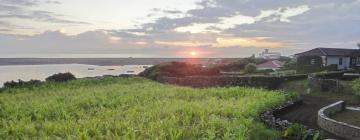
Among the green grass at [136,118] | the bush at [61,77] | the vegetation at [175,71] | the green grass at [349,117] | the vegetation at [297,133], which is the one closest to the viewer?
the vegetation at [297,133]

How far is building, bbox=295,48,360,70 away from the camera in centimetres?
4591

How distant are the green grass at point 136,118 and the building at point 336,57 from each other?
26.3 meters

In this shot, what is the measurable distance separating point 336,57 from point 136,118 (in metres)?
37.7

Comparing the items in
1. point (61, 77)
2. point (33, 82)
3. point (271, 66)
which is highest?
point (271, 66)

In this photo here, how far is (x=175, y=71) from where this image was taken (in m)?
40.2

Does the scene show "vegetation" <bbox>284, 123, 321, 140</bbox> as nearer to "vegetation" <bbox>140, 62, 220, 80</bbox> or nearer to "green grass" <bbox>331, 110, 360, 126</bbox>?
"green grass" <bbox>331, 110, 360, 126</bbox>

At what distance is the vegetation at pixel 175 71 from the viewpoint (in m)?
39.3

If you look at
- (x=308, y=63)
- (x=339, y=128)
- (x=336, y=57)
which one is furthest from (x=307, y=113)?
(x=308, y=63)

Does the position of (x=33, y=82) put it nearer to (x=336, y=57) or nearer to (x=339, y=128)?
(x=339, y=128)

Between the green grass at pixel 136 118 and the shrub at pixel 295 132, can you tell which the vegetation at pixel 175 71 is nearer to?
the green grass at pixel 136 118

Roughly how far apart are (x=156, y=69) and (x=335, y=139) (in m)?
29.5

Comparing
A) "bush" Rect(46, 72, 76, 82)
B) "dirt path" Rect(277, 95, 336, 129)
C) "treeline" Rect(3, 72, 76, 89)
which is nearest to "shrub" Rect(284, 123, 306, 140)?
"dirt path" Rect(277, 95, 336, 129)

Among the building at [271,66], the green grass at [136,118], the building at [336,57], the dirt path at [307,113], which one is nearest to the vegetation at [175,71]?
the building at [336,57]

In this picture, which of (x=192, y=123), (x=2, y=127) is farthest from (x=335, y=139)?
(x=2, y=127)
